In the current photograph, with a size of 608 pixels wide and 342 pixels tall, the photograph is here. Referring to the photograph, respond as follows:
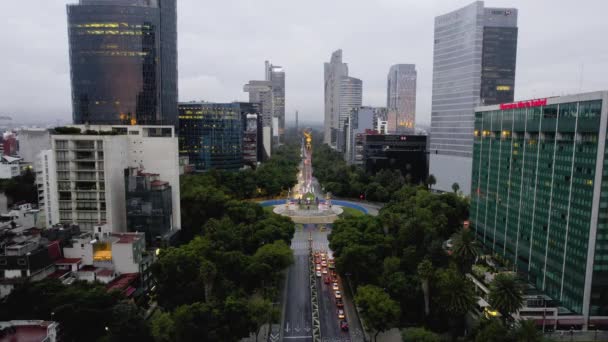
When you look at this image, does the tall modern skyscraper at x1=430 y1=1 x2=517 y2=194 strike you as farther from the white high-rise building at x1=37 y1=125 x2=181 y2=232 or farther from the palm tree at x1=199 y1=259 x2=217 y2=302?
the white high-rise building at x1=37 y1=125 x2=181 y2=232

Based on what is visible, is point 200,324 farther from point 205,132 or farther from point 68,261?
point 205,132

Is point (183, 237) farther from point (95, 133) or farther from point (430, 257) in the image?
point (430, 257)

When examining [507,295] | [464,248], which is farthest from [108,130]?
[507,295]

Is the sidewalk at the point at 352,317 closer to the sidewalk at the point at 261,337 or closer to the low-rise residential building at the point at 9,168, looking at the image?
the sidewalk at the point at 261,337

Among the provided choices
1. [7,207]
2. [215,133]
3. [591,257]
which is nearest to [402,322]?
[591,257]

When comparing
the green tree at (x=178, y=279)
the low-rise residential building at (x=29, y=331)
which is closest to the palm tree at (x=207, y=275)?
the green tree at (x=178, y=279)

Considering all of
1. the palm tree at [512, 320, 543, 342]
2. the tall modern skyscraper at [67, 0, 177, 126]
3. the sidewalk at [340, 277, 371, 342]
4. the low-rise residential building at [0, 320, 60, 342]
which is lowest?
A: the sidewalk at [340, 277, 371, 342]

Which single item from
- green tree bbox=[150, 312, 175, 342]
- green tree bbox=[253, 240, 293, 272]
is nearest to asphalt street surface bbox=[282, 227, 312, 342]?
green tree bbox=[253, 240, 293, 272]
